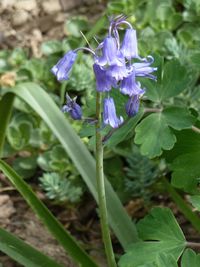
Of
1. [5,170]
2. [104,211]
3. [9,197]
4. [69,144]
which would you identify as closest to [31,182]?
[9,197]

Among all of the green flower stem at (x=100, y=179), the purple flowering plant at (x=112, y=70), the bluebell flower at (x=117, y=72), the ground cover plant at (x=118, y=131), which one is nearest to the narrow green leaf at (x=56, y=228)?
the ground cover plant at (x=118, y=131)

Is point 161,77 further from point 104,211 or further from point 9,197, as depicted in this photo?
point 9,197

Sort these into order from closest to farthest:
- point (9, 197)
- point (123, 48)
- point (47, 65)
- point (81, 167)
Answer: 1. point (123, 48)
2. point (81, 167)
3. point (9, 197)
4. point (47, 65)

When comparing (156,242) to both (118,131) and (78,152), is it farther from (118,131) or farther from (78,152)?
(78,152)

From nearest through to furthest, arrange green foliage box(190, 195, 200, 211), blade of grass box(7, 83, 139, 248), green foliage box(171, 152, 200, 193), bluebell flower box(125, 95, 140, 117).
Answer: bluebell flower box(125, 95, 140, 117) < green foliage box(190, 195, 200, 211) < green foliage box(171, 152, 200, 193) < blade of grass box(7, 83, 139, 248)

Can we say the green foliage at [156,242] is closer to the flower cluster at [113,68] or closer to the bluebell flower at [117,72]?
the flower cluster at [113,68]

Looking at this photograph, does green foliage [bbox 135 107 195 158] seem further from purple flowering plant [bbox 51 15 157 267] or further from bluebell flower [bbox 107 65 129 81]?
bluebell flower [bbox 107 65 129 81]

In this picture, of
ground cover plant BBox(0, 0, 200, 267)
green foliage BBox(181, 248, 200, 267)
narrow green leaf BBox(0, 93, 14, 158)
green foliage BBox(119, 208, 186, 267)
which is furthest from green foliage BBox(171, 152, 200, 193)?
narrow green leaf BBox(0, 93, 14, 158)
